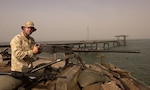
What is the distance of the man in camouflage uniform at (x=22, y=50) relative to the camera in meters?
3.21

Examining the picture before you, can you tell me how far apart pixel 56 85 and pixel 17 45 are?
1.30m

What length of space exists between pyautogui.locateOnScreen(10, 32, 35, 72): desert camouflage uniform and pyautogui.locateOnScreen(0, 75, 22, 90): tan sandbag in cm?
47

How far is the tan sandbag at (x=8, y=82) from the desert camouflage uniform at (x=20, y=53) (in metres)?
0.47

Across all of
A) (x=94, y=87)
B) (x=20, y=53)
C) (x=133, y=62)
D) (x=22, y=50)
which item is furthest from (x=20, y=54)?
(x=133, y=62)

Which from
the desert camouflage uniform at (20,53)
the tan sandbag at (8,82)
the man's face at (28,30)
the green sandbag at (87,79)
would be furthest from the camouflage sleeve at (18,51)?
the green sandbag at (87,79)

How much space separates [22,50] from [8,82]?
0.81 metres

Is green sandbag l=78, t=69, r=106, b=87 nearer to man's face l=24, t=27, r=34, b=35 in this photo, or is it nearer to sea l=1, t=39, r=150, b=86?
man's face l=24, t=27, r=34, b=35

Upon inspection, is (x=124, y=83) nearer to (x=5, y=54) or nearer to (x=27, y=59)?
(x=27, y=59)

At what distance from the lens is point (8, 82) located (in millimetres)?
2846

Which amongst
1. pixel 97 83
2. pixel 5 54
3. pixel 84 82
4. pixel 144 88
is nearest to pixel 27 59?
pixel 84 82

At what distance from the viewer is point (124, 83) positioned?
20.0ft

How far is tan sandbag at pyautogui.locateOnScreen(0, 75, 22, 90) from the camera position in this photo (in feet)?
8.94

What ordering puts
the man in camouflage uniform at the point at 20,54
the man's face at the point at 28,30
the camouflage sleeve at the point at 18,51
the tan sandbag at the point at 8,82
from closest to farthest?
1. the tan sandbag at the point at 8,82
2. the man in camouflage uniform at the point at 20,54
3. the camouflage sleeve at the point at 18,51
4. the man's face at the point at 28,30

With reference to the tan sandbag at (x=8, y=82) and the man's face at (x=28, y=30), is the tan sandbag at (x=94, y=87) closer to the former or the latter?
the tan sandbag at (x=8, y=82)
